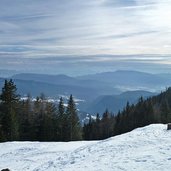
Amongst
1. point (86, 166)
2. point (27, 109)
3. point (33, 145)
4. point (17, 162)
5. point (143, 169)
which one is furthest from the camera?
point (27, 109)

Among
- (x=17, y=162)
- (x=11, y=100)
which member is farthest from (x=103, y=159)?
(x=11, y=100)

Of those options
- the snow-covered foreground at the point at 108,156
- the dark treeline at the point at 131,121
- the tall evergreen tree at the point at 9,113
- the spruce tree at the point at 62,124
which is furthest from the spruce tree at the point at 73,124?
the snow-covered foreground at the point at 108,156

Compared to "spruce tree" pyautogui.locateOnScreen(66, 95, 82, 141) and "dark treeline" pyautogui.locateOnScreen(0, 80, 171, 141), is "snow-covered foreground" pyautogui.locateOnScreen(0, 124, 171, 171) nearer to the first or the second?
"dark treeline" pyautogui.locateOnScreen(0, 80, 171, 141)

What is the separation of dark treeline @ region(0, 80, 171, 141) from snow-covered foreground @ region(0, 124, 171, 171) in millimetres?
28040

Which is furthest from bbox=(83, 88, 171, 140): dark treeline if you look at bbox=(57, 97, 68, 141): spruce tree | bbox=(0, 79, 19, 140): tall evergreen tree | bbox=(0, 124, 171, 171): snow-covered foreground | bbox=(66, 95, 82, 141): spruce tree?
bbox=(0, 124, 171, 171): snow-covered foreground

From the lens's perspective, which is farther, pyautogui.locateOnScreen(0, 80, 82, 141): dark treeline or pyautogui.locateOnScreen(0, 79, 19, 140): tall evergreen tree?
pyautogui.locateOnScreen(0, 80, 82, 141): dark treeline

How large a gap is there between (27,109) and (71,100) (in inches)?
372

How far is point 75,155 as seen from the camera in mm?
25281

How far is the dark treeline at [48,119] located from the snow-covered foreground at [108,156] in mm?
28040

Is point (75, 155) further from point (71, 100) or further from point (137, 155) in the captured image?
point (71, 100)

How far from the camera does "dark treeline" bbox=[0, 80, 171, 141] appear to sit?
62.3 metres

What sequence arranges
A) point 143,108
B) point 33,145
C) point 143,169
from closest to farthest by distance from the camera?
point 143,169
point 33,145
point 143,108

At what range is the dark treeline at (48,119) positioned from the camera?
62344 mm

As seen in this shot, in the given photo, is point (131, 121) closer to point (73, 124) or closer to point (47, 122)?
point (73, 124)
